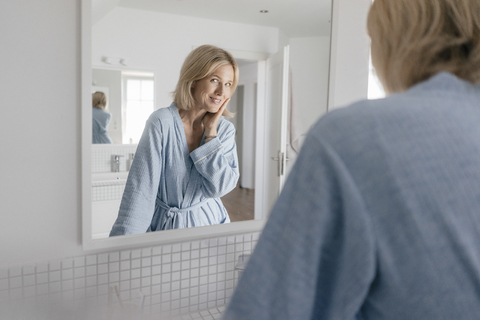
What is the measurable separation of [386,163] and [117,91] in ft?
2.51

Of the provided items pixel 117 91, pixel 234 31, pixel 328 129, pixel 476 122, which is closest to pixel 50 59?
pixel 117 91

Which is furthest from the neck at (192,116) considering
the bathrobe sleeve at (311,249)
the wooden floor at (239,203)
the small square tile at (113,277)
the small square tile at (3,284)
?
the bathrobe sleeve at (311,249)

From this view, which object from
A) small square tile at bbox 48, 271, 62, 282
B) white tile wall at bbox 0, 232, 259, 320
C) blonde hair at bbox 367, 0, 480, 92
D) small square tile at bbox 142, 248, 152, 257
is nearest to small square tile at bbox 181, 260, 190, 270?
white tile wall at bbox 0, 232, 259, 320

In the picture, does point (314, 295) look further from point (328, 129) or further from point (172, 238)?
point (172, 238)

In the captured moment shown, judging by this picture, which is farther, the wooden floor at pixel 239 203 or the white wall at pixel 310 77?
the white wall at pixel 310 77

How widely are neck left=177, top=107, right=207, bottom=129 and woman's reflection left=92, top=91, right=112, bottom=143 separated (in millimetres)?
199

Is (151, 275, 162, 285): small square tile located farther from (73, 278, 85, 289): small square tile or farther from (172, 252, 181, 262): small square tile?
(73, 278, 85, 289): small square tile

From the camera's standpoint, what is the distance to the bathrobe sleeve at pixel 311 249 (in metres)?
0.33

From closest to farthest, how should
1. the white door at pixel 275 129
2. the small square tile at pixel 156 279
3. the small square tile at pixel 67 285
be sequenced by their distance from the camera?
the small square tile at pixel 67 285 → the small square tile at pixel 156 279 → the white door at pixel 275 129

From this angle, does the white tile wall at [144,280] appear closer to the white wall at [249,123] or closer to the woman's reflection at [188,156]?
the woman's reflection at [188,156]

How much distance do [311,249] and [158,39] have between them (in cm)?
79

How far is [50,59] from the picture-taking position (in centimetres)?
84

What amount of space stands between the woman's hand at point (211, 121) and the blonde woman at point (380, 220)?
0.71 meters

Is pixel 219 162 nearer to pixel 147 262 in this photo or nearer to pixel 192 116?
pixel 192 116
